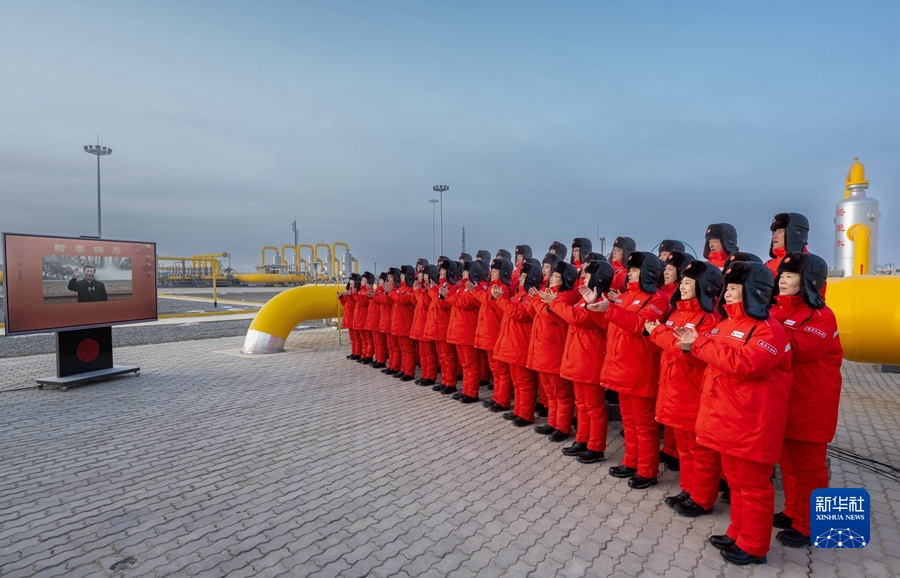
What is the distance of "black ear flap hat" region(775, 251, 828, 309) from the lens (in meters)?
3.06

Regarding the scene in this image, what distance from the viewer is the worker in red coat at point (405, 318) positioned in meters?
8.09

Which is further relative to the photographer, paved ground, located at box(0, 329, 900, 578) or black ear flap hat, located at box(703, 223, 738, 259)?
black ear flap hat, located at box(703, 223, 738, 259)

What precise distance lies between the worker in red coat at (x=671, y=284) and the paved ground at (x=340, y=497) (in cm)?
25

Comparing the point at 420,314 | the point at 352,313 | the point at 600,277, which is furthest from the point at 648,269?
the point at 352,313

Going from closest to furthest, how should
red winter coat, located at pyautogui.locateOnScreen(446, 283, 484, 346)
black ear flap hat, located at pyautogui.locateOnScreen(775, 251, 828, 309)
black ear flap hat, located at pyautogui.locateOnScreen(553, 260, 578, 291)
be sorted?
black ear flap hat, located at pyautogui.locateOnScreen(775, 251, 828, 309)
black ear flap hat, located at pyautogui.locateOnScreen(553, 260, 578, 291)
red winter coat, located at pyautogui.locateOnScreen(446, 283, 484, 346)

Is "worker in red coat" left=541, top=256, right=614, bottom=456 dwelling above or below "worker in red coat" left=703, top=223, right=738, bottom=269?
below

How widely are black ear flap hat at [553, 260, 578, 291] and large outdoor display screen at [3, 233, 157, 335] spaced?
24.1 ft

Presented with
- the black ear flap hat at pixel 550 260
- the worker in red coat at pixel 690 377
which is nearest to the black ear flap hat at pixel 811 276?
the worker in red coat at pixel 690 377

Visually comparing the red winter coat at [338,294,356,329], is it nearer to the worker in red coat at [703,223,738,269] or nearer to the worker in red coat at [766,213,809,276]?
the worker in red coat at [703,223,738,269]

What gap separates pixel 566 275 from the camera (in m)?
4.89

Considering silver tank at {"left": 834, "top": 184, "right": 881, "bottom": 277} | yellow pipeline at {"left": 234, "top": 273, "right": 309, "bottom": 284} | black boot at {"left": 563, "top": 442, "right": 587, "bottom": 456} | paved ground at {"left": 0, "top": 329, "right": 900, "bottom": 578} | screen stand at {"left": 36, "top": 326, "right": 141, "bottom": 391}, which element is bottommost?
paved ground at {"left": 0, "top": 329, "right": 900, "bottom": 578}

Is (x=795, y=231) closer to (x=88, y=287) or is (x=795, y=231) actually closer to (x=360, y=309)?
(x=360, y=309)

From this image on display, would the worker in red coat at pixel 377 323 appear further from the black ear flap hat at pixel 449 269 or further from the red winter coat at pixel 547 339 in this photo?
the red winter coat at pixel 547 339

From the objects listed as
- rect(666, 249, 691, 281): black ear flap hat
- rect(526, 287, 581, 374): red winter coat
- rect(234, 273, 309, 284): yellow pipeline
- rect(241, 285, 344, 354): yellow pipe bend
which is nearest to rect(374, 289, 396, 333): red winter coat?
rect(241, 285, 344, 354): yellow pipe bend
